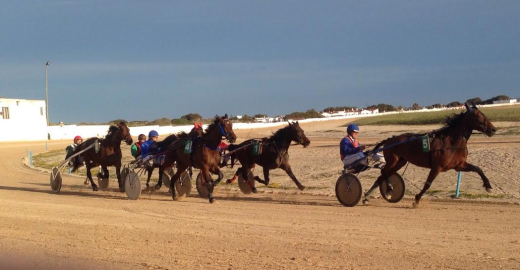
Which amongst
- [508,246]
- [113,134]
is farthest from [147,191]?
[508,246]

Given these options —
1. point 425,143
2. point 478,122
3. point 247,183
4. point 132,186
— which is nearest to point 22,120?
point 132,186

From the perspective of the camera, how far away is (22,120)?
181 ft

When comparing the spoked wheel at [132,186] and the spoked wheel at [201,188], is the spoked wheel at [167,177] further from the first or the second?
the spoked wheel at [132,186]

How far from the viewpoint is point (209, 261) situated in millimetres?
6984

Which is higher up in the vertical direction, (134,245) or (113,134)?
(113,134)

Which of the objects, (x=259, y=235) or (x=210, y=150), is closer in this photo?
(x=259, y=235)

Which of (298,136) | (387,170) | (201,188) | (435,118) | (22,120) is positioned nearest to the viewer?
(387,170)

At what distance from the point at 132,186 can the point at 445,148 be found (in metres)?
7.57

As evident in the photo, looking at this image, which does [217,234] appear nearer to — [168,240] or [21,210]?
[168,240]

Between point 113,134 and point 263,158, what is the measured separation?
4.63 meters

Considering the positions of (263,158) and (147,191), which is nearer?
(263,158)

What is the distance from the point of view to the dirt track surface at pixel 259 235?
6938 mm

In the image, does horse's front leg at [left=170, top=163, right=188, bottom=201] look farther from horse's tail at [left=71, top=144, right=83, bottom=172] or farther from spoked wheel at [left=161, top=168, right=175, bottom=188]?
horse's tail at [left=71, top=144, right=83, bottom=172]

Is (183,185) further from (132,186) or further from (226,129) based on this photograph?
(226,129)
